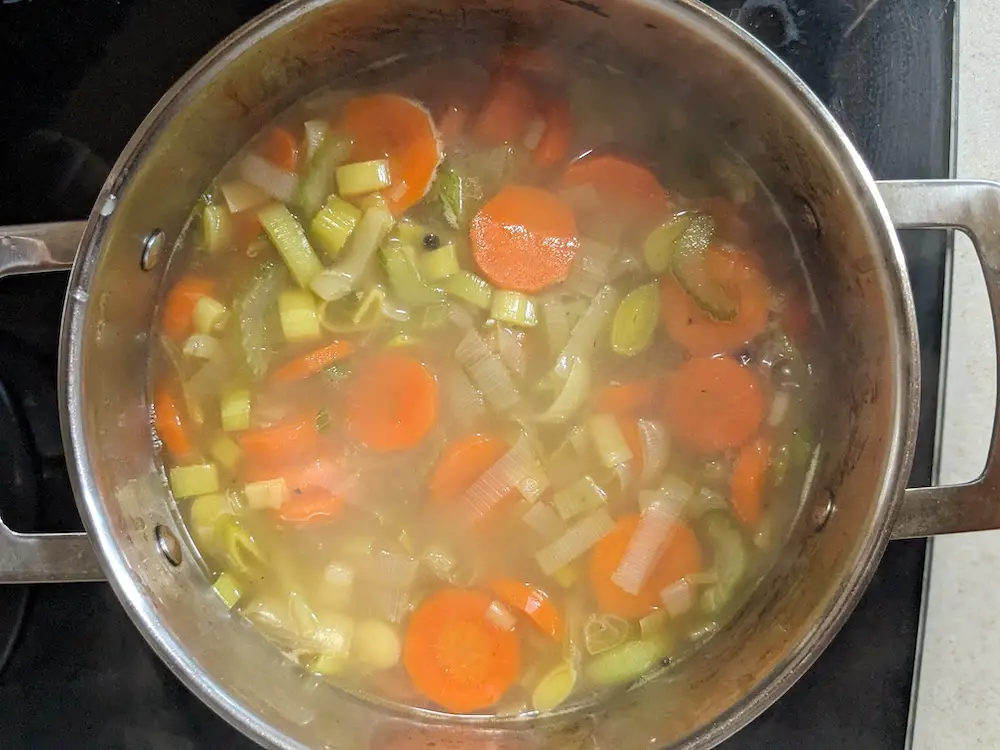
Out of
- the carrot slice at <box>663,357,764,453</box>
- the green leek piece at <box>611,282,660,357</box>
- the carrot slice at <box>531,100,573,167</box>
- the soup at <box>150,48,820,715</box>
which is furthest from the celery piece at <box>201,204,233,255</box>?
the carrot slice at <box>663,357,764,453</box>

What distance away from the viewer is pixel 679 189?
54.9 inches

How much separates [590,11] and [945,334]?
75 centimetres

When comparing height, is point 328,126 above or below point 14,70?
below

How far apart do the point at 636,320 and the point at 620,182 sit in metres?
0.23

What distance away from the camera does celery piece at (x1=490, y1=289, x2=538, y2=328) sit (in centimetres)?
137

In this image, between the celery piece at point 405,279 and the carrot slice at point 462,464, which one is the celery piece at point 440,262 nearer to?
the celery piece at point 405,279

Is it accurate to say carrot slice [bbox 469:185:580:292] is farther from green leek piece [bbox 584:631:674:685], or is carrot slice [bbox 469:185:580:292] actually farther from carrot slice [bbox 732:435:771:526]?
green leek piece [bbox 584:631:674:685]

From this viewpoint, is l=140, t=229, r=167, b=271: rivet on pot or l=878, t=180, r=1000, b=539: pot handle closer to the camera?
l=878, t=180, r=1000, b=539: pot handle

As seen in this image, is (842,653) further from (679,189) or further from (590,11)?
(590,11)

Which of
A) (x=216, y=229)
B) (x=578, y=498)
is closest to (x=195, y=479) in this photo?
(x=216, y=229)

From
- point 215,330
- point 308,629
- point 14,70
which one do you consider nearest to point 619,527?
point 308,629

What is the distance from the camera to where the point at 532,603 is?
1385mm

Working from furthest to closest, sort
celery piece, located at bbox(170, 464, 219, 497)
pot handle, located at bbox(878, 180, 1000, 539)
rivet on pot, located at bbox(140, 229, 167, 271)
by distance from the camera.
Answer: celery piece, located at bbox(170, 464, 219, 497)
rivet on pot, located at bbox(140, 229, 167, 271)
pot handle, located at bbox(878, 180, 1000, 539)

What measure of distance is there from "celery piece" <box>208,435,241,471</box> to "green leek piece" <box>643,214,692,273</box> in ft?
2.47
